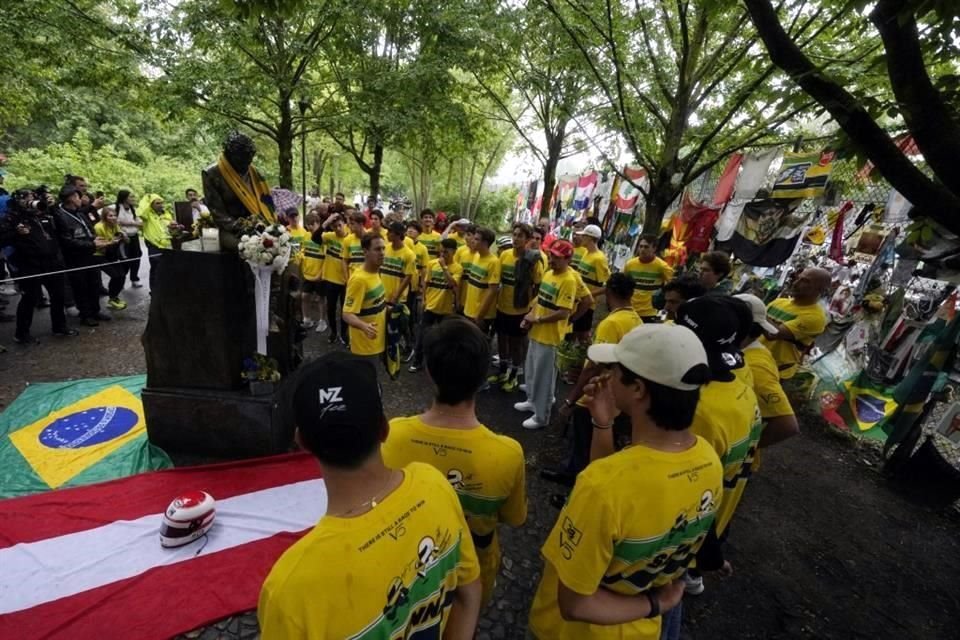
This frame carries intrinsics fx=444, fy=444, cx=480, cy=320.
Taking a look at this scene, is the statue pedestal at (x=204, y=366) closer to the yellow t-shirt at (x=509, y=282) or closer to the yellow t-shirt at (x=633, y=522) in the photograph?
the yellow t-shirt at (x=509, y=282)

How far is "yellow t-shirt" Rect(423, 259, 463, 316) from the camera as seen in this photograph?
261 inches

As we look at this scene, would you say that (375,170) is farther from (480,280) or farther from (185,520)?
(185,520)

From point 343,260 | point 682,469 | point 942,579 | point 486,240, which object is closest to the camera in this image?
point 682,469

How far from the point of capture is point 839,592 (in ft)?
11.9

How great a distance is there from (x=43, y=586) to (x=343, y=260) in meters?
5.36

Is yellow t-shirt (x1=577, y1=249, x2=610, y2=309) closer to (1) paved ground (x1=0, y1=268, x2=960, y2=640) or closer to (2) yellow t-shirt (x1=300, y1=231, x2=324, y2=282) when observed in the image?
(1) paved ground (x1=0, y1=268, x2=960, y2=640)

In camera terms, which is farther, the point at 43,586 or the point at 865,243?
the point at 865,243

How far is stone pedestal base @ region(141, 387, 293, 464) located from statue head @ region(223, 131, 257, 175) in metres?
2.27

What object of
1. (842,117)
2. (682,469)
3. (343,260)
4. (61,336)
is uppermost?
(842,117)

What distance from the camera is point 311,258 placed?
26.2ft

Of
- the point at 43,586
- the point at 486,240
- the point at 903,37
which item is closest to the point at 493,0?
the point at 486,240

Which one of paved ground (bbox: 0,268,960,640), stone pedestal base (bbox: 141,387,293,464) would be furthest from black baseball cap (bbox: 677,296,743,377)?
stone pedestal base (bbox: 141,387,293,464)

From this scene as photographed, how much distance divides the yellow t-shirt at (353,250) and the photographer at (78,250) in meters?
4.32

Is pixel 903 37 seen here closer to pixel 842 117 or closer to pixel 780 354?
pixel 842 117
